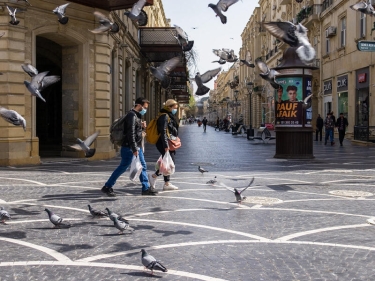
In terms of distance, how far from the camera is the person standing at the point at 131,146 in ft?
28.0

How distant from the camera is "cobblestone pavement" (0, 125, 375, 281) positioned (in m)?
4.57

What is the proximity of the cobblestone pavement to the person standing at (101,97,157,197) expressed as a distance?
0.92 feet

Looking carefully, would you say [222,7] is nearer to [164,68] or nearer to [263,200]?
[164,68]

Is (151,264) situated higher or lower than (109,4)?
lower

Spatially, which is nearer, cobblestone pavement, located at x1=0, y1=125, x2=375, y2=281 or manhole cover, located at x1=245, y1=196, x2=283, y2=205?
cobblestone pavement, located at x1=0, y1=125, x2=375, y2=281

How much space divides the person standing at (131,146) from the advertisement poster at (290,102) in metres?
8.55

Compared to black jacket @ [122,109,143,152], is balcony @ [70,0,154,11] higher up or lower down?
higher up

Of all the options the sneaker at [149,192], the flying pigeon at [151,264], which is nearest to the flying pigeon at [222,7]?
the sneaker at [149,192]

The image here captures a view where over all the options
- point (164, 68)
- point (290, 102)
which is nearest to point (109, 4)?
point (164, 68)

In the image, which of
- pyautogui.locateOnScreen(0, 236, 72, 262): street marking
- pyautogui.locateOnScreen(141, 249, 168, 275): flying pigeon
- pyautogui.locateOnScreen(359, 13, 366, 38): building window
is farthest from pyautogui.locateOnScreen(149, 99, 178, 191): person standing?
pyautogui.locateOnScreen(359, 13, 366, 38): building window

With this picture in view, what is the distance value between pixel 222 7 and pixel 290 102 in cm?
777

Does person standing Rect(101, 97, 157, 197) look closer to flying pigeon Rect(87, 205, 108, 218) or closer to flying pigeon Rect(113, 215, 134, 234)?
flying pigeon Rect(87, 205, 108, 218)

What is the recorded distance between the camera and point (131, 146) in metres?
8.49

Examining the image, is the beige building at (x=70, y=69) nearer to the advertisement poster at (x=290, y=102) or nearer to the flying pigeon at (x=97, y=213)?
the advertisement poster at (x=290, y=102)
